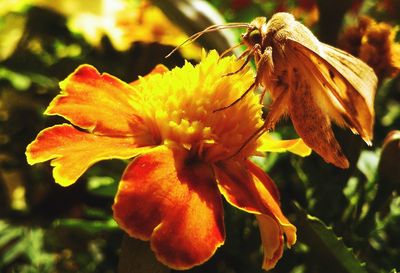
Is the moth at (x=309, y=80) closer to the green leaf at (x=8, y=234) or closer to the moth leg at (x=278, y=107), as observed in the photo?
the moth leg at (x=278, y=107)

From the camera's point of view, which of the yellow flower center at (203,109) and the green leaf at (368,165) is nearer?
the yellow flower center at (203,109)

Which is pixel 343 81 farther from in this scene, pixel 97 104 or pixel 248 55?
pixel 97 104

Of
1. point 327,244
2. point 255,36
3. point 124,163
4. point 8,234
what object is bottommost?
point 8,234

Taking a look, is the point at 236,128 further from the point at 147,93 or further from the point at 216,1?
the point at 216,1

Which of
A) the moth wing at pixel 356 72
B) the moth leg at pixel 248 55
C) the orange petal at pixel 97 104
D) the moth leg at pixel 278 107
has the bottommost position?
the orange petal at pixel 97 104

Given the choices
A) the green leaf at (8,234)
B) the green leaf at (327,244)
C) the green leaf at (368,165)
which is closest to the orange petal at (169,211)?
the green leaf at (327,244)

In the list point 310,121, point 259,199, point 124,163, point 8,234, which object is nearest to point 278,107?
point 310,121

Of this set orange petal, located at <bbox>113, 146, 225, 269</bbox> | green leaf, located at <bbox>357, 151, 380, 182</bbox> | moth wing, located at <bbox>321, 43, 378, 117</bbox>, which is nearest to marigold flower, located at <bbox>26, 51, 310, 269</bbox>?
orange petal, located at <bbox>113, 146, 225, 269</bbox>
